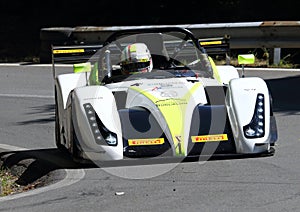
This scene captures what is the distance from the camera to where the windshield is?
9133 mm

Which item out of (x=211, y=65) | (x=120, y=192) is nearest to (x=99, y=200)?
(x=120, y=192)

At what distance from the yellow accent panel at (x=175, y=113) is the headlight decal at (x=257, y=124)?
0.62 metres

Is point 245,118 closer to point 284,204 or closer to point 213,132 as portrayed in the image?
point 213,132

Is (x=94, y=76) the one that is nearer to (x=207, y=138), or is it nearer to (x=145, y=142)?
(x=145, y=142)

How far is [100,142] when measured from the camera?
7.64 metres

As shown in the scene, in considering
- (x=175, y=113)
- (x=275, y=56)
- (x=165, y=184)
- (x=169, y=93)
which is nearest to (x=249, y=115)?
(x=175, y=113)

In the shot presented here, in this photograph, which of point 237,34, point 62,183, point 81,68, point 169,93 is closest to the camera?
point 62,183

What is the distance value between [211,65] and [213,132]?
173cm

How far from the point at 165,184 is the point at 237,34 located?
34.4 ft

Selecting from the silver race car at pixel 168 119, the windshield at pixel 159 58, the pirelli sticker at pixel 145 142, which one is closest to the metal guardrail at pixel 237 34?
the windshield at pixel 159 58

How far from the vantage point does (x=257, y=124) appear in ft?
25.8

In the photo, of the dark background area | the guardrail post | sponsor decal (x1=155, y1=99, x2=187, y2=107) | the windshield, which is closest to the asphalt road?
sponsor decal (x1=155, y1=99, x2=187, y2=107)

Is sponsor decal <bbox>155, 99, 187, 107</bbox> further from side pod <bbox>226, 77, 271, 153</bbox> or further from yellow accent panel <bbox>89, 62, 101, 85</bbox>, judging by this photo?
yellow accent panel <bbox>89, 62, 101, 85</bbox>

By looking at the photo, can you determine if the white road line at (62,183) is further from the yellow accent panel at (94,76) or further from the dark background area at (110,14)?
the dark background area at (110,14)
